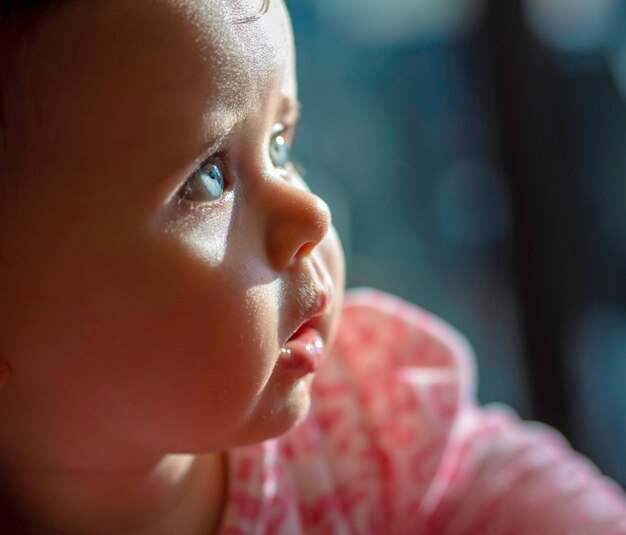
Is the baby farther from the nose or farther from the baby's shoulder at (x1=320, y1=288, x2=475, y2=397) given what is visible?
the baby's shoulder at (x1=320, y1=288, x2=475, y2=397)

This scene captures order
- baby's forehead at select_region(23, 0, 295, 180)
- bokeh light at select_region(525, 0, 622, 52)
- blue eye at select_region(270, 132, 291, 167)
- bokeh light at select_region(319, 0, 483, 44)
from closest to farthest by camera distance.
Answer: baby's forehead at select_region(23, 0, 295, 180)
blue eye at select_region(270, 132, 291, 167)
bokeh light at select_region(525, 0, 622, 52)
bokeh light at select_region(319, 0, 483, 44)

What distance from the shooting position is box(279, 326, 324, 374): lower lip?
0.49 meters

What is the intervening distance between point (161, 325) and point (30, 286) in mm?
67

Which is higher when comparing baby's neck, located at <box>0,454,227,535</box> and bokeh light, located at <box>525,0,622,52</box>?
bokeh light, located at <box>525,0,622,52</box>

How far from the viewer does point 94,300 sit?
444 mm

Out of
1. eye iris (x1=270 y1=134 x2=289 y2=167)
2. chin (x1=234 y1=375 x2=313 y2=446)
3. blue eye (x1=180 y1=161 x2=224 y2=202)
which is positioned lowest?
chin (x1=234 y1=375 x2=313 y2=446)

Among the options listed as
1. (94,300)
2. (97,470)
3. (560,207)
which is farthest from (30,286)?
(560,207)

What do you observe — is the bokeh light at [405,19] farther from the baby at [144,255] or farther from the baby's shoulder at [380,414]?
the baby at [144,255]

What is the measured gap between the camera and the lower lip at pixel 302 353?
494 millimetres

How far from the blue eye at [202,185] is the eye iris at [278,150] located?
2.9 inches

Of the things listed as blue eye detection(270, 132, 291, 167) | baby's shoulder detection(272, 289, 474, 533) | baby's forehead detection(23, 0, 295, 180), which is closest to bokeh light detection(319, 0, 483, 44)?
baby's shoulder detection(272, 289, 474, 533)

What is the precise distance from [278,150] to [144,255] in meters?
0.14

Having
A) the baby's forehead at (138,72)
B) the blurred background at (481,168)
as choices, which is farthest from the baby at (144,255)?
the blurred background at (481,168)

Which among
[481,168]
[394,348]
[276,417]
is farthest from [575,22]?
[276,417]
